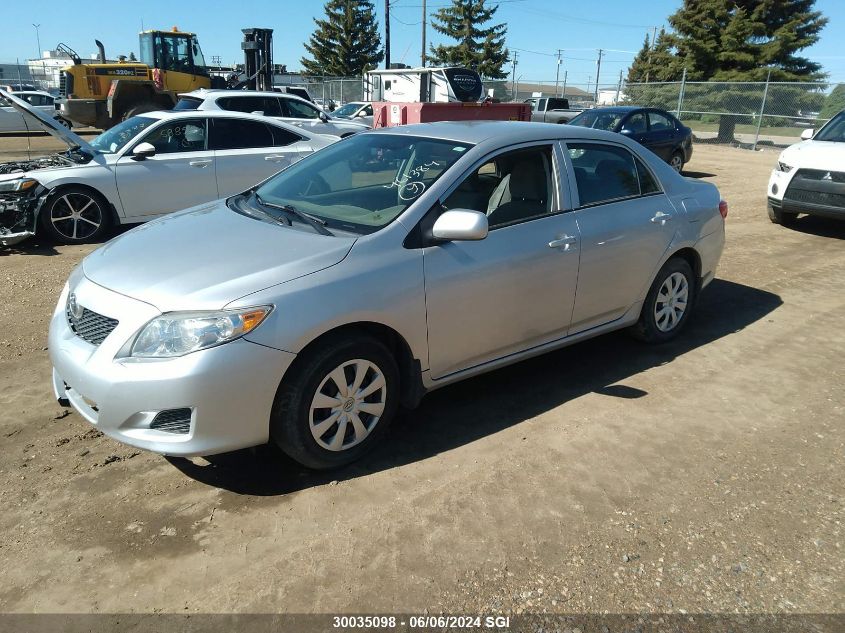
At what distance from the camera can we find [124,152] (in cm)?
792

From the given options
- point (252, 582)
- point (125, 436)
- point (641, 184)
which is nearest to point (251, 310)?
point (125, 436)

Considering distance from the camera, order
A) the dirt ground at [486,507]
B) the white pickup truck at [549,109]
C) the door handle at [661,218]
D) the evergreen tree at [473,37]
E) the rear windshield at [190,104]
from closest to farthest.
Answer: the dirt ground at [486,507] → the door handle at [661,218] → the rear windshield at [190,104] → the white pickup truck at [549,109] → the evergreen tree at [473,37]

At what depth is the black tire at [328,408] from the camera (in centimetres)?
302

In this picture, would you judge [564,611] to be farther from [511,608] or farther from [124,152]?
[124,152]

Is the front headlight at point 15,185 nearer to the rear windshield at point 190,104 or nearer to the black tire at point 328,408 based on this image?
the rear windshield at point 190,104

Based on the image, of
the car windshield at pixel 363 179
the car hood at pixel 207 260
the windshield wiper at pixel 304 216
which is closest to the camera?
the car hood at pixel 207 260

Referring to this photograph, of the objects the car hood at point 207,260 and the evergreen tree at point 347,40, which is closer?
the car hood at point 207,260

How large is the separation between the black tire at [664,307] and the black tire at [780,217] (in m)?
5.52

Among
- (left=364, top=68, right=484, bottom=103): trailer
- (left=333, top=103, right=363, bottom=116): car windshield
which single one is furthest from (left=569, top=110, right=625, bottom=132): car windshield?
(left=333, top=103, right=363, bottom=116): car windshield

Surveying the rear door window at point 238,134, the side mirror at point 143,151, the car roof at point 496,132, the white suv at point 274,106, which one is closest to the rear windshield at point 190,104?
the white suv at point 274,106

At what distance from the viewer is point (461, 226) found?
3.32 meters

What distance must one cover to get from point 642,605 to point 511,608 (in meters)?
0.52

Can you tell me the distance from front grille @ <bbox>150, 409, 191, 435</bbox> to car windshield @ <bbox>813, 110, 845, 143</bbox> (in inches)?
386

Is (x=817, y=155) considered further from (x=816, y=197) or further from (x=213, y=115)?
(x=213, y=115)
